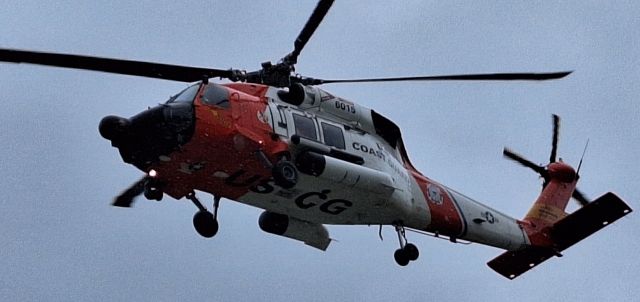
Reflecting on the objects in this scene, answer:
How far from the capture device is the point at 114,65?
58.8 feet

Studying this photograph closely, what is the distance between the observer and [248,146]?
18.8 metres

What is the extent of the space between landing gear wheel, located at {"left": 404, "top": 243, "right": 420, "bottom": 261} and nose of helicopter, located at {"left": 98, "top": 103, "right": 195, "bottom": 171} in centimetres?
558

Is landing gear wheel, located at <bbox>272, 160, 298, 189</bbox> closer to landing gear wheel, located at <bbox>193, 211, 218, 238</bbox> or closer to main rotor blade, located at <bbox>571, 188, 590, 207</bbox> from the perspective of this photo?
landing gear wheel, located at <bbox>193, 211, 218, 238</bbox>

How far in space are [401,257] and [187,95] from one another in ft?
18.6

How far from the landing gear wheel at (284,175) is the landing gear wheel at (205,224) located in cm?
199

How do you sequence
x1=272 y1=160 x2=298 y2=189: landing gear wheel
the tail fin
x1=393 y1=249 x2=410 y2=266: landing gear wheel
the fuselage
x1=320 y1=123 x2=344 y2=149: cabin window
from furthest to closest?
the tail fin, x1=393 y1=249 x2=410 y2=266: landing gear wheel, x1=320 y1=123 x2=344 y2=149: cabin window, the fuselage, x1=272 y1=160 x2=298 y2=189: landing gear wheel

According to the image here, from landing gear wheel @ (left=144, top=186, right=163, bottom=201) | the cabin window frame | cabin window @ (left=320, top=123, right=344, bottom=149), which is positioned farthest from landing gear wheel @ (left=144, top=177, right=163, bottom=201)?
cabin window @ (left=320, top=123, right=344, bottom=149)

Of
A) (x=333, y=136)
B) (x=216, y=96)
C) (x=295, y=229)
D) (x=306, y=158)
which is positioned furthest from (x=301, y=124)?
(x=295, y=229)

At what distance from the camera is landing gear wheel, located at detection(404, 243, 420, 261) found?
21.5m

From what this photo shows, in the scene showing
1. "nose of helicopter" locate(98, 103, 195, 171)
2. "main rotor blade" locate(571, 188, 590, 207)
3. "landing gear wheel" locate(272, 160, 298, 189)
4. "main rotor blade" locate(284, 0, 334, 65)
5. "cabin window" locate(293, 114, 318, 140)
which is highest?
"main rotor blade" locate(571, 188, 590, 207)

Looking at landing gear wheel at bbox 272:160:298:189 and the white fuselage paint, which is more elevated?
the white fuselage paint

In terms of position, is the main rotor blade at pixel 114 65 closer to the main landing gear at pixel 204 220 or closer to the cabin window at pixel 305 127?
the cabin window at pixel 305 127

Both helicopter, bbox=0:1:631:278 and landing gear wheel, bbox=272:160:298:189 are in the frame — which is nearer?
helicopter, bbox=0:1:631:278

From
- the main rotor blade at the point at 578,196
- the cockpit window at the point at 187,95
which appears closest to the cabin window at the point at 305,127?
the cockpit window at the point at 187,95
